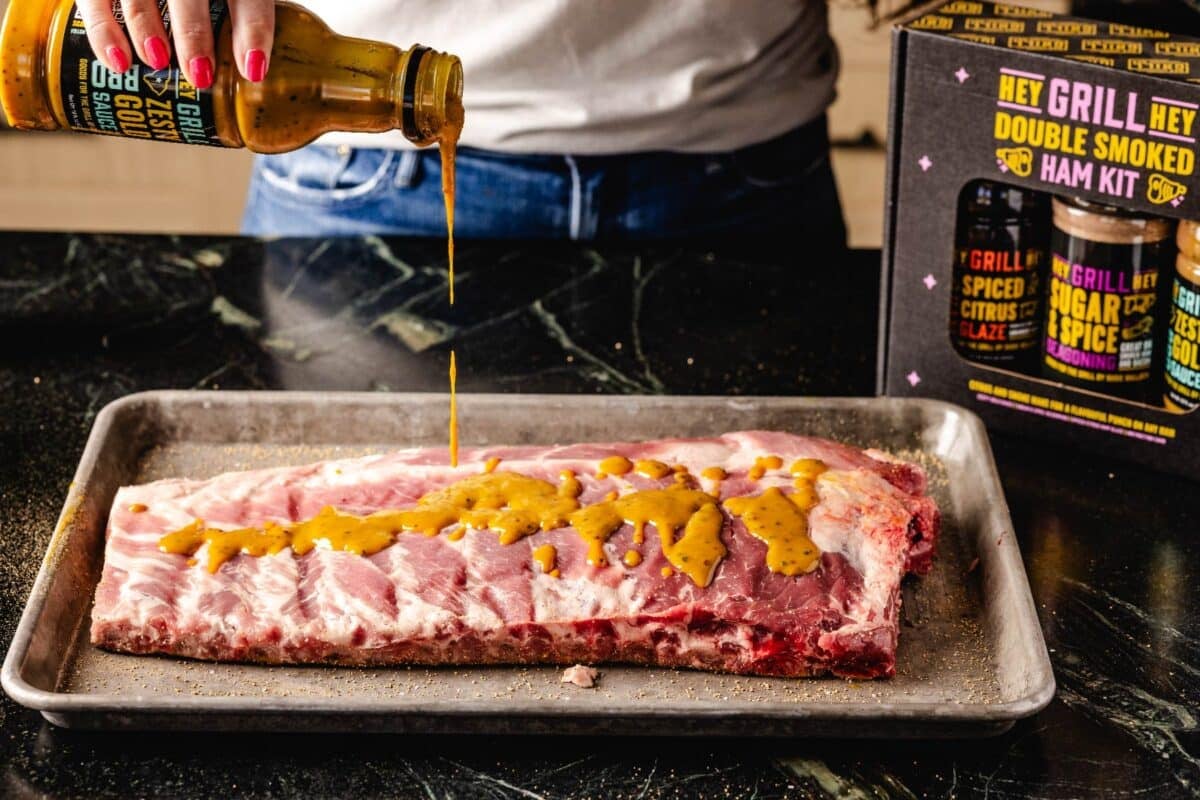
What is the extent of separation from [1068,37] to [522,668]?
0.88m

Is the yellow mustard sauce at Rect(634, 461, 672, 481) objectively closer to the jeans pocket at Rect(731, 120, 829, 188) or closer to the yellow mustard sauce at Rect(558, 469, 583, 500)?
the yellow mustard sauce at Rect(558, 469, 583, 500)

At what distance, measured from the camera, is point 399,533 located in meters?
1.46

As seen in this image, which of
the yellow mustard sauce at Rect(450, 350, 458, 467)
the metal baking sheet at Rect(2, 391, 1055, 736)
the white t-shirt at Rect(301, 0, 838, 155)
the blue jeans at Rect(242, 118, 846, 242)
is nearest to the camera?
the metal baking sheet at Rect(2, 391, 1055, 736)

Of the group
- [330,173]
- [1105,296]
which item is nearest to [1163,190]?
[1105,296]

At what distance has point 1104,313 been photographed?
1.57 metres

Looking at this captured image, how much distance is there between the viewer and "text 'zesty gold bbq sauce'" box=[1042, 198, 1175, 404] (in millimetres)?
1533

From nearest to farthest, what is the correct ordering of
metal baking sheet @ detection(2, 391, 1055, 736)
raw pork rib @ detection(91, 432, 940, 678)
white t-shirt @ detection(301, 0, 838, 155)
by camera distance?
metal baking sheet @ detection(2, 391, 1055, 736) → raw pork rib @ detection(91, 432, 940, 678) → white t-shirt @ detection(301, 0, 838, 155)

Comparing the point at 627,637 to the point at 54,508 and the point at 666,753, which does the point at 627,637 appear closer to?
the point at 666,753

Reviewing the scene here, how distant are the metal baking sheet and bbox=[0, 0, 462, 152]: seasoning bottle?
0.45 m

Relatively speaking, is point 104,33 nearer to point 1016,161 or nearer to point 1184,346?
point 1016,161

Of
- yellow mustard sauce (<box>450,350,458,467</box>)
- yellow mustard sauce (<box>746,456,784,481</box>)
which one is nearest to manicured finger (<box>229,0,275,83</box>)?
yellow mustard sauce (<box>450,350,458,467</box>)

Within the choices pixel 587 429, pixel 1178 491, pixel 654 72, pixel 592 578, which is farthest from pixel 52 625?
pixel 1178 491

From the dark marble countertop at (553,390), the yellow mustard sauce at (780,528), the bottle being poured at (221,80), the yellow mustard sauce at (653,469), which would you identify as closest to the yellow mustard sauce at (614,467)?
the yellow mustard sauce at (653,469)

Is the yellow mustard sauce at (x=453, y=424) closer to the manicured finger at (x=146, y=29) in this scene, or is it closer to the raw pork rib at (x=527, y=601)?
the raw pork rib at (x=527, y=601)
